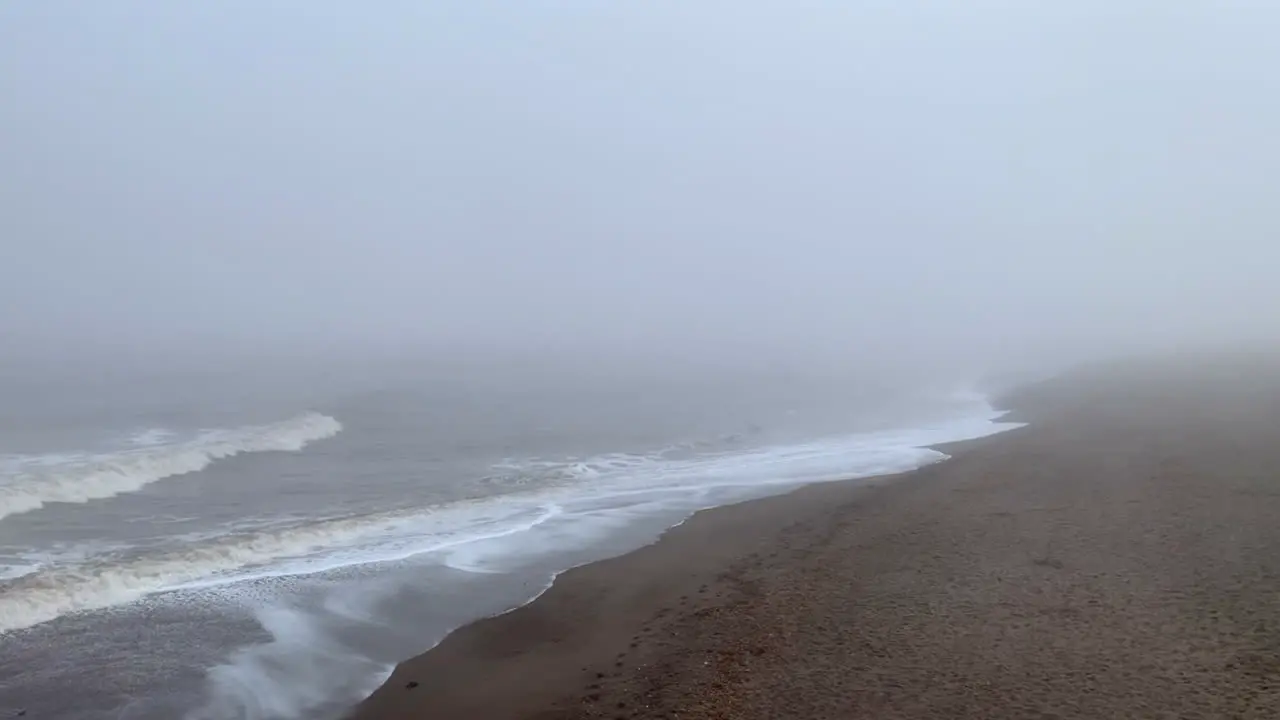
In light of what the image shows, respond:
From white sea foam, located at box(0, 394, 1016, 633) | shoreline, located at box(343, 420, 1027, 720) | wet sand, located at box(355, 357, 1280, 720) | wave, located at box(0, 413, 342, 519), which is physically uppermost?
wave, located at box(0, 413, 342, 519)

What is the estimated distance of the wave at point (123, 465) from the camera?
20250 mm

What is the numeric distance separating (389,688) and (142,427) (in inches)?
1016

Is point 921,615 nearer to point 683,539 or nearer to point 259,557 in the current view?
point 683,539

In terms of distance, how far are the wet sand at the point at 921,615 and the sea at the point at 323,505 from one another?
4.52 feet

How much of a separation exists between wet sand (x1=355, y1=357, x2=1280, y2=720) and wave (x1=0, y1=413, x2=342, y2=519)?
1347cm

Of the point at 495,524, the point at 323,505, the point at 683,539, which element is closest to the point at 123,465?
the point at 323,505

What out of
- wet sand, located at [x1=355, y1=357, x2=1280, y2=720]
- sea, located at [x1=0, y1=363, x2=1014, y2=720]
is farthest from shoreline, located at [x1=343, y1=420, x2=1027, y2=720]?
sea, located at [x1=0, y1=363, x2=1014, y2=720]

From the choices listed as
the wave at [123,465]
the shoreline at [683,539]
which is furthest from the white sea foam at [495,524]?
the shoreline at [683,539]

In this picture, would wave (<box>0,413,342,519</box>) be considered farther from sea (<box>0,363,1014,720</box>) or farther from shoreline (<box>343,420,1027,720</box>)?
shoreline (<box>343,420,1027,720</box>)

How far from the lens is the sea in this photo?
1057 centimetres

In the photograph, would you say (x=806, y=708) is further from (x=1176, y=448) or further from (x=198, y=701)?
(x=1176, y=448)

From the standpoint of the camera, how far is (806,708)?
831 centimetres

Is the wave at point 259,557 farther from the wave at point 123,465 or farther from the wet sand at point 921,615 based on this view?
the wave at point 123,465

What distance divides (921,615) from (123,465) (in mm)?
20253
